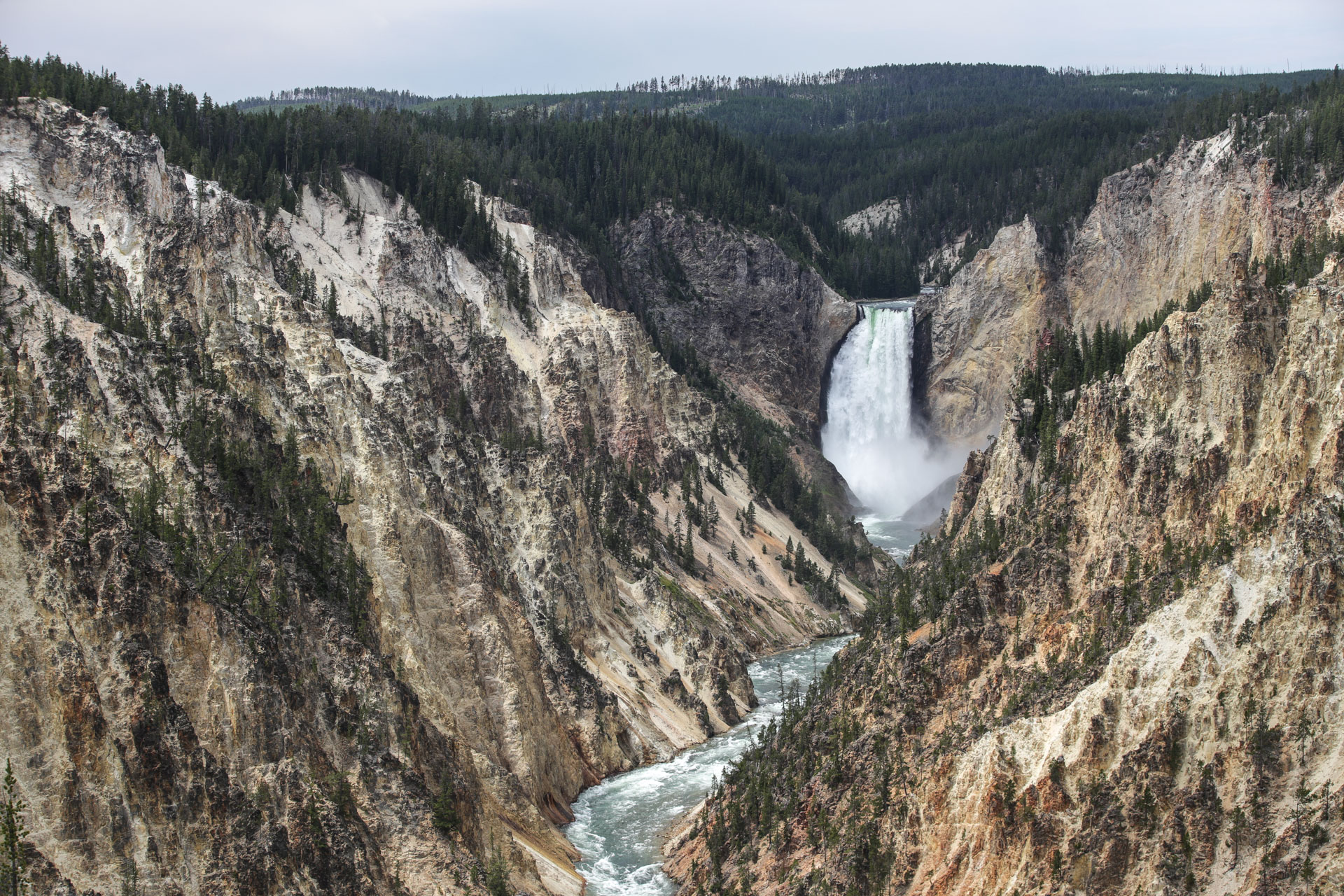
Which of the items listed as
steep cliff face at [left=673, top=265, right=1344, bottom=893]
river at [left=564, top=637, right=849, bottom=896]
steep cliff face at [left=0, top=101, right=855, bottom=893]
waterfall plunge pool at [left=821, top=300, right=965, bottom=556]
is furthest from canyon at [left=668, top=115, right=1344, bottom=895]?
waterfall plunge pool at [left=821, top=300, right=965, bottom=556]

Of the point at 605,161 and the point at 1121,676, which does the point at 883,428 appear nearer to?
the point at 605,161

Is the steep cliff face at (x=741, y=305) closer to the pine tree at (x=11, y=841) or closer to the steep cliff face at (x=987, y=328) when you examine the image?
the steep cliff face at (x=987, y=328)

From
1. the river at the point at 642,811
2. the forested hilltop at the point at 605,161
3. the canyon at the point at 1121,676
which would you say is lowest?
the river at the point at 642,811

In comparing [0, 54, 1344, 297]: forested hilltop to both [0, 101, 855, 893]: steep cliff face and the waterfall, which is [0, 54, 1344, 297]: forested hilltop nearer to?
[0, 101, 855, 893]: steep cliff face

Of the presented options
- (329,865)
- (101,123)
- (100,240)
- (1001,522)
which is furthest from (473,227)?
(329,865)

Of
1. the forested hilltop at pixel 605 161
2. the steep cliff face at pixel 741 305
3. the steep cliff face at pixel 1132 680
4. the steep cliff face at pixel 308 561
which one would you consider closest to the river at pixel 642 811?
the steep cliff face at pixel 308 561

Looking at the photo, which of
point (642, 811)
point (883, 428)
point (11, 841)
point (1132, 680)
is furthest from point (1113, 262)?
point (11, 841)

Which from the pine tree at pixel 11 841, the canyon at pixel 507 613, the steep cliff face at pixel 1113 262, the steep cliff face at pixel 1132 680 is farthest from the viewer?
the steep cliff face at pixel 1113 262
